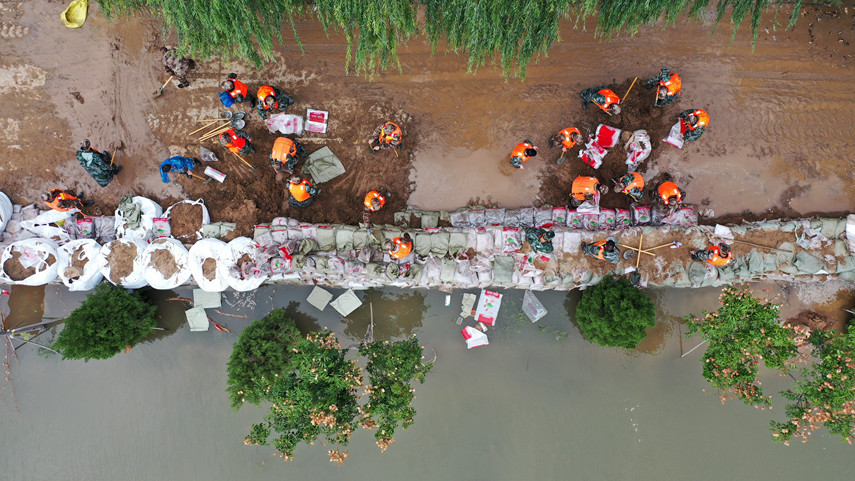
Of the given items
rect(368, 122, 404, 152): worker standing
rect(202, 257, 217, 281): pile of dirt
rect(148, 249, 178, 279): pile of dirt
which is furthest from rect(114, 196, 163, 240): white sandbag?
rect(368, 122, 404, 152): worker standing

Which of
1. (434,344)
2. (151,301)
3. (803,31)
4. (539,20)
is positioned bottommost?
(434,344)

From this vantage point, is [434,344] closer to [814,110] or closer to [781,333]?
[781,333]

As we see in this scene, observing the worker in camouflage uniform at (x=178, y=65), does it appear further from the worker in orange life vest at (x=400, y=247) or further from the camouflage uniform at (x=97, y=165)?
the worker in orange life vest at (x=400, y=247)

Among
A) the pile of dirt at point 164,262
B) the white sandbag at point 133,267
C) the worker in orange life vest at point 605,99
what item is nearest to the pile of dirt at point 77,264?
the white sandbag at point 133,267

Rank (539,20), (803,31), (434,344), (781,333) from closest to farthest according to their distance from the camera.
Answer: (781,333) → (539,20) → (803,31) → (434,344)

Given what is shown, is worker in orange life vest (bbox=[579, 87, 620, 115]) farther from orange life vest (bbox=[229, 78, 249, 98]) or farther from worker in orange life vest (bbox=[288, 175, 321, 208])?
orange life vest (bbox=[229, 78, 249, 98])

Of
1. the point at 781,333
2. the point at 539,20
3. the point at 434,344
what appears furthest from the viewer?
the point at 434,344

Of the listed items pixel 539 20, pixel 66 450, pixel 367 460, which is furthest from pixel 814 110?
pixel 66 450
